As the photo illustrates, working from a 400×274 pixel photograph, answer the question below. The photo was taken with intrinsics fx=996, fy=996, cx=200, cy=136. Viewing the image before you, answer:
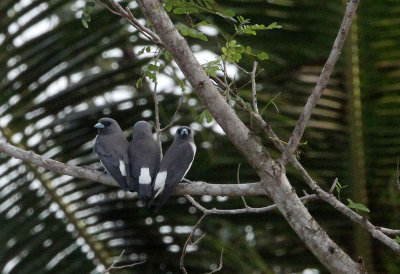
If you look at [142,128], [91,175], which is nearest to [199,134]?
[142,128]

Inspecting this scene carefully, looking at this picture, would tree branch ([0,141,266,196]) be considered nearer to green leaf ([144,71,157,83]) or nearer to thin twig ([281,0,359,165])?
thin twig ([281,0,359,165])

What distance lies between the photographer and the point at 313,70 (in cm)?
591

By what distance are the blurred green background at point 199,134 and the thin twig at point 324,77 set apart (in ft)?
5.48

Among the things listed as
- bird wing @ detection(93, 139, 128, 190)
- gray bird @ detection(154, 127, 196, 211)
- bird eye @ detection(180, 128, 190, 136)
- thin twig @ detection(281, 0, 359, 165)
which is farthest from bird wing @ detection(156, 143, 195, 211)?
thin twig @ detection(281, 0, 359, 165)

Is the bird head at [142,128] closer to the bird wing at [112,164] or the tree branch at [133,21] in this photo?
the bird wing at [112,164]

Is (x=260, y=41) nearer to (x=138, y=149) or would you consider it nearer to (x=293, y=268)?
(x=138, y=149)

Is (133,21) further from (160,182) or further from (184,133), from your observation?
(184,133)

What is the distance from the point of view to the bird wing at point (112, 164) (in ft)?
17.7

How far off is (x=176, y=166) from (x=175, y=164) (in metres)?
0.05

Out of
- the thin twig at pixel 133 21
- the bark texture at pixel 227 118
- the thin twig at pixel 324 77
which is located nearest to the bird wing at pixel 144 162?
the thin twig at pixel 133 21

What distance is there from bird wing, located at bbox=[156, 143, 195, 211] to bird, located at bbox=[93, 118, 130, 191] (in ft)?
0.75

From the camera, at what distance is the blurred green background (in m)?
5.66

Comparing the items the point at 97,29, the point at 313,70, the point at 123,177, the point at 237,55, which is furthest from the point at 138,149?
the point at 237,55

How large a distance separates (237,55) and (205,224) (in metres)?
2.05
